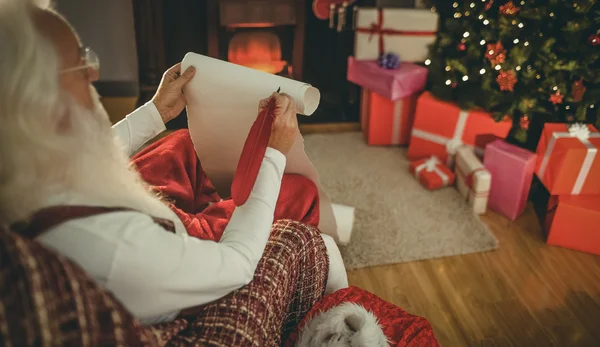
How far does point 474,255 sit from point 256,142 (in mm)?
1213

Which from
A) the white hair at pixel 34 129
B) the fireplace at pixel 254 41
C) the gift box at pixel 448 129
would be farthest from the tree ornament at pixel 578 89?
the white hair at pixel 34 129

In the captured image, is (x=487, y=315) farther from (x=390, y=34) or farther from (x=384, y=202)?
(x=390, y=34)

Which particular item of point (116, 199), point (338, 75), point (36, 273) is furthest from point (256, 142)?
point (338, 75)

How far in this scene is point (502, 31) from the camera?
2.25m

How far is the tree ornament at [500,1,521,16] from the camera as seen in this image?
2221 mm

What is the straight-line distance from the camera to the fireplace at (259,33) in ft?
9.42

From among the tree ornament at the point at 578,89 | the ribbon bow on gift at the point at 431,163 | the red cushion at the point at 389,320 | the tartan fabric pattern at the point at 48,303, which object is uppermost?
the tartan fabric pattern at the point at 48,303

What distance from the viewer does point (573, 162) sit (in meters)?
2.04

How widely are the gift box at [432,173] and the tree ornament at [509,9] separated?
699 mm

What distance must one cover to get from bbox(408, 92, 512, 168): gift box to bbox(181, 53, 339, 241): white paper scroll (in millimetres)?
1132

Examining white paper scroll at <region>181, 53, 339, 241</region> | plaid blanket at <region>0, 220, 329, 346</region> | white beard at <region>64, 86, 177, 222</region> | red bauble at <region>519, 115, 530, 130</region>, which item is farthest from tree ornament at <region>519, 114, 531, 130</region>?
white beard at <region>64, 86, 177, 222</region>

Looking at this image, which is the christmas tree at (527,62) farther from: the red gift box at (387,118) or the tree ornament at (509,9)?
the red gift box at (387,118)

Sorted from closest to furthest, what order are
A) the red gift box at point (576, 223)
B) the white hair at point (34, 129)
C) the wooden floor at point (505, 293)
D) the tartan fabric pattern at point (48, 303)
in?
the tartan fabric pattern at point (48, 303), the white hair at point (34, 129), the wooden floor at point (505, 293), the red gift box at point (576, 223)

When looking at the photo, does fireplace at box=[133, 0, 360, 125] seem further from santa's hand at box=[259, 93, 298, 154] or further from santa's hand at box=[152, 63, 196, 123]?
santa's hand at box=[259, 93, 298, 154]
